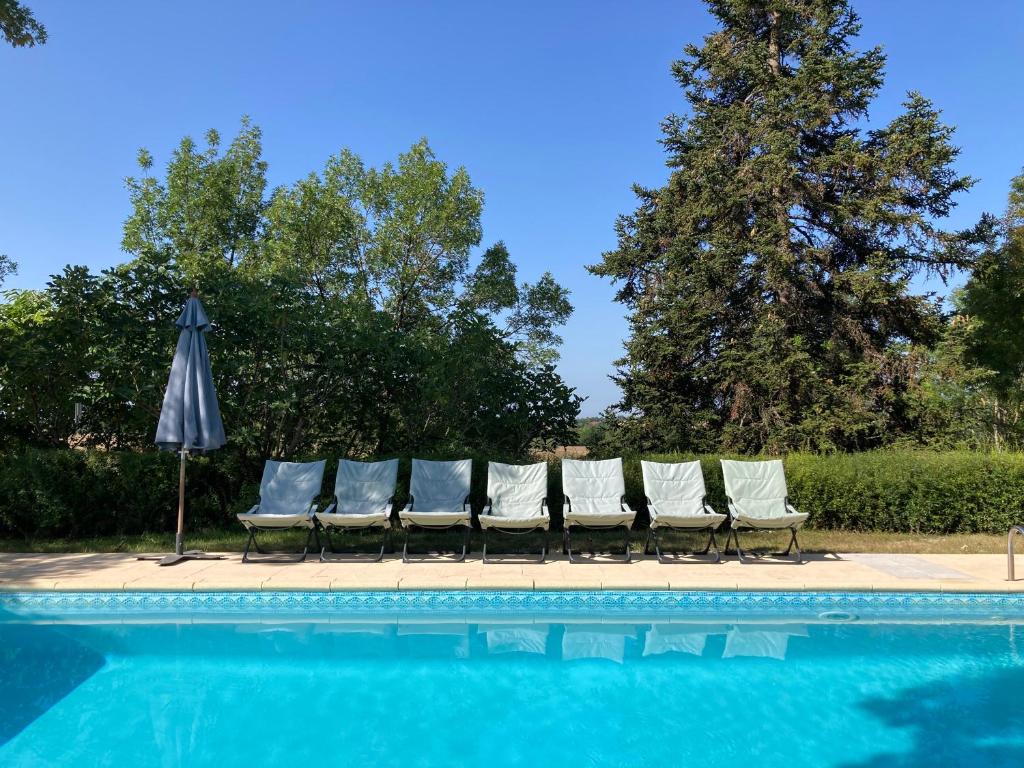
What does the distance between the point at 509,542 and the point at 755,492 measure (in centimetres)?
323

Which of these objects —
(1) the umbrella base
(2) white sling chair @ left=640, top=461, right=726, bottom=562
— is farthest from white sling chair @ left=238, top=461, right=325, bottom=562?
(2) white sling chair @ left=640, top=461, right=726, bottom=562

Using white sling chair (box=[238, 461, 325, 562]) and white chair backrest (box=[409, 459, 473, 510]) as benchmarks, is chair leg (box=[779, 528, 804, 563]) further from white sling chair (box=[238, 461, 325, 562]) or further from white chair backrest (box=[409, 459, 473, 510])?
white sling chair (box=[238, 461, 325, 562])

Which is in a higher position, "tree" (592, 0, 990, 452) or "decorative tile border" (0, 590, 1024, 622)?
"tree" (592, 0, 990, 452)

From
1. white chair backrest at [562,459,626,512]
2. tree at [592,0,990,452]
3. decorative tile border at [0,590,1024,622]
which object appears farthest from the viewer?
tree at [592,0,990,452]

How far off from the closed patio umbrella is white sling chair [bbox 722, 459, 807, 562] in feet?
20.2

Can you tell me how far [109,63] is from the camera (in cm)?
1141

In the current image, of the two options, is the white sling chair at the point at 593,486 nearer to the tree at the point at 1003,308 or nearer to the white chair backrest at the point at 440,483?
the white chair backrest at the point at 440,483

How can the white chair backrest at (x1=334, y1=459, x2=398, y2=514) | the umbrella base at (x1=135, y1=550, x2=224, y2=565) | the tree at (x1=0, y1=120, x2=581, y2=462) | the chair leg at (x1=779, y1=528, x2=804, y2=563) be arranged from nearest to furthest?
the umbrella base at (x1=135, y1=550, x2=224, y2=565) < the chair leg at (x1=779, y1=528, x2=804, y2=563) < the white chair backrest at (x1=334, y1=459, x2=398, y2=514) < the tree at (x1=0, y1=120, x2=581, y2=462)

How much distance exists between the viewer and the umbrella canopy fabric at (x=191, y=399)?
6906 millimetres

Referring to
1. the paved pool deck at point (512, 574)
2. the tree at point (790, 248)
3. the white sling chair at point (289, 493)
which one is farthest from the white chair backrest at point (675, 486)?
the tree at point (790, 248)

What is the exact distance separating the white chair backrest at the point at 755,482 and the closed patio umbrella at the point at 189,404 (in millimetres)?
6249

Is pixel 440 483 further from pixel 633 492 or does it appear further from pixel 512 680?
pixel 512 680

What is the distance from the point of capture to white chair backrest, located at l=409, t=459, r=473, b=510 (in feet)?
26.1

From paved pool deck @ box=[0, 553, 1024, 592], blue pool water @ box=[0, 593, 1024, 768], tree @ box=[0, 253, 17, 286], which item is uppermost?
tree @ box=[0, 253, 17, 286]
